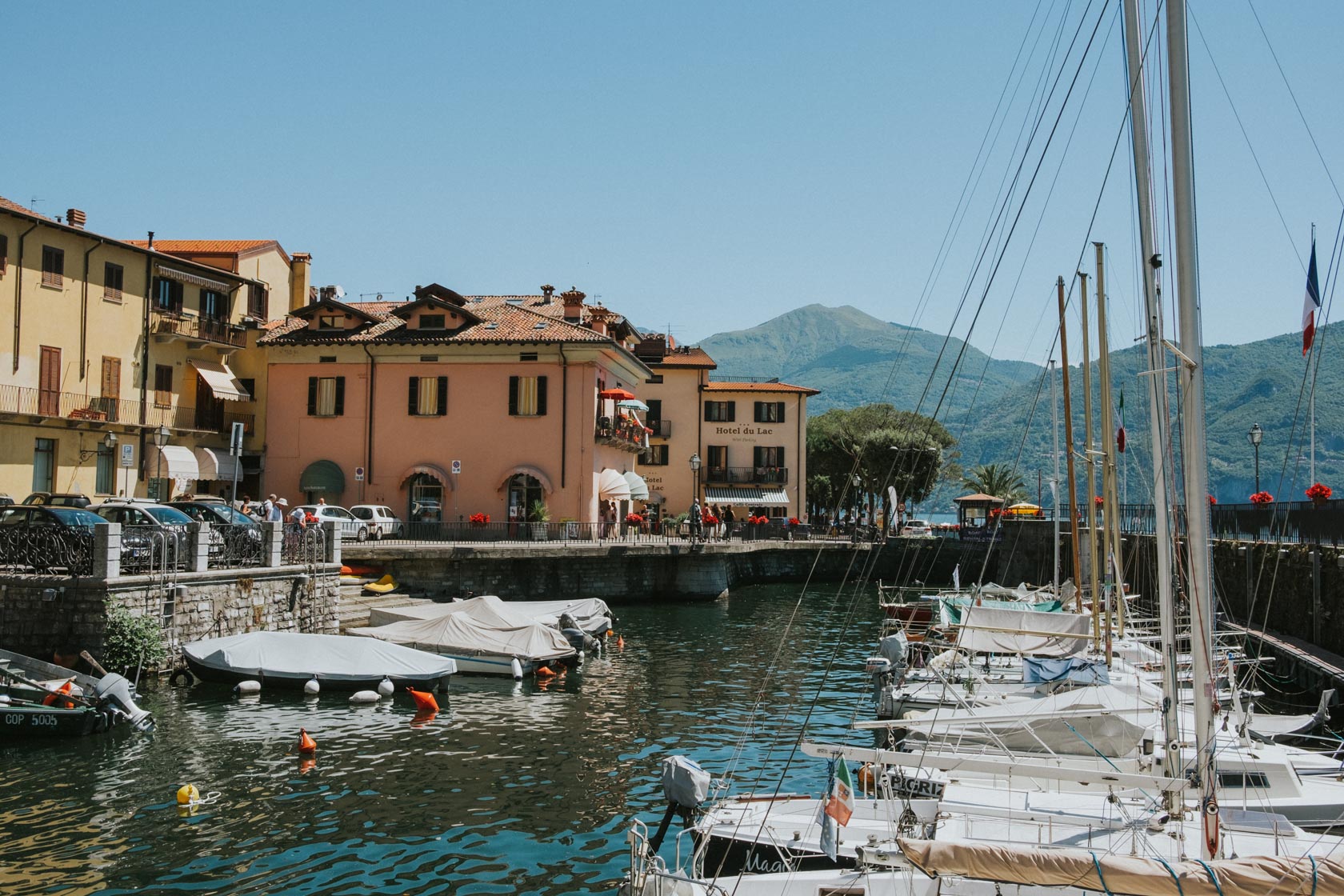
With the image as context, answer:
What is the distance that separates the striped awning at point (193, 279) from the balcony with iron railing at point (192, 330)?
4.42 feet

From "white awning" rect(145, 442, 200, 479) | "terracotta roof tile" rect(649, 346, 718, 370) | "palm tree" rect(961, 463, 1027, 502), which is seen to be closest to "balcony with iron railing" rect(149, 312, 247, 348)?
"white awning" rect(145, 442, 200, 479)

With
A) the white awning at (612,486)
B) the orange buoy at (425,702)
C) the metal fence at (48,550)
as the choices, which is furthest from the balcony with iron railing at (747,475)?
the metal fence at (48,550)

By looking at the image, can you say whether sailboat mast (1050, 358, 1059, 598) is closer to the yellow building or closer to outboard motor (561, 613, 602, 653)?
outboard motor (561, 613, 602, 653)

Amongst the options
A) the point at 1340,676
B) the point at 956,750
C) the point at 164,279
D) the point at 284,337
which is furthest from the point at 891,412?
the point at 956,750

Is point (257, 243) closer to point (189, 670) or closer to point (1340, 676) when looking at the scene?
point (189, 670)

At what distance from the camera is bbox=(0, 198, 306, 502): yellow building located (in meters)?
36.4

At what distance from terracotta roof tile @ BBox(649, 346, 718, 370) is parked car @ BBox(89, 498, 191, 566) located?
41.3 m

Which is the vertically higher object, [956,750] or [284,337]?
[284,337]

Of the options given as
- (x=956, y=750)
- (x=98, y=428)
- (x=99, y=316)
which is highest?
(x=99, y=316)

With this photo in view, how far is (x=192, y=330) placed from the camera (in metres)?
43.6

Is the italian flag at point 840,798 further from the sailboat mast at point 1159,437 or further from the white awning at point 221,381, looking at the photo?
the white awning at point 221,381

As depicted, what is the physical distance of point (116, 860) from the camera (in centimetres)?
1330

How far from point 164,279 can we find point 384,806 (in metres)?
33.4

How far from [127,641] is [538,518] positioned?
22770 millimetres
